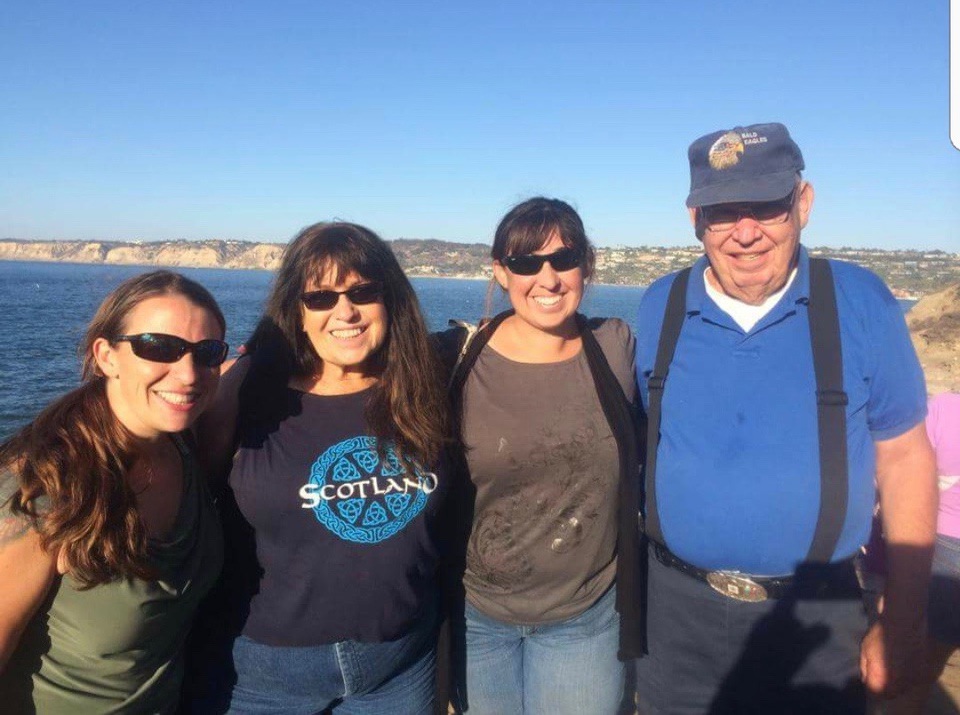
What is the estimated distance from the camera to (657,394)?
116 inches

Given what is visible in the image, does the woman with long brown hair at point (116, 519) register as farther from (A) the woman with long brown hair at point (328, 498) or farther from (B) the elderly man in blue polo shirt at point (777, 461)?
(B) the elderly man in blue polo shirt at point (777, 461)

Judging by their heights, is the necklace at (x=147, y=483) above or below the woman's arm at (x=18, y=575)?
above

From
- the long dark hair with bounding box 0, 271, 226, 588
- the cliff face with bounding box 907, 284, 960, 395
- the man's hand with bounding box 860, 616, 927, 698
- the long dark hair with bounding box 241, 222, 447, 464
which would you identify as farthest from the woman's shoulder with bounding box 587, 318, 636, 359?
the cliff face with bounding box 907, 284, 960, 395

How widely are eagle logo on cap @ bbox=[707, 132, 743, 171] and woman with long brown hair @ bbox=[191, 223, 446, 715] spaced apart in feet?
5.10

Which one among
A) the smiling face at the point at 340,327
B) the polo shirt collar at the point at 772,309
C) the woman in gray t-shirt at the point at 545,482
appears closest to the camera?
the polo shirt collar at the point at 772,309

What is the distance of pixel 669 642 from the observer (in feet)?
9.89

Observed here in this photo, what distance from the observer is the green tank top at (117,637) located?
2158 mm

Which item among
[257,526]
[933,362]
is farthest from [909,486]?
[933,362]

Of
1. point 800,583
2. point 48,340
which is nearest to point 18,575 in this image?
point 800,583

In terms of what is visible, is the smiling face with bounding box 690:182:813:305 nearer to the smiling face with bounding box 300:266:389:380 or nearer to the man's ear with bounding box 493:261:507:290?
the man's ear with bounding box 493:261:507:290

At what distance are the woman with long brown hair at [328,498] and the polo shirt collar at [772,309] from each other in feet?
4.09

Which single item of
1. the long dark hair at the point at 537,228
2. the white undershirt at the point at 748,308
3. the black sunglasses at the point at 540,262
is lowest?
the white undershirt at the point at 748,308

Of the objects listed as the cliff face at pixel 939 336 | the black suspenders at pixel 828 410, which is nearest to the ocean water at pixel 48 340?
the black suspenders at pixel 828 410

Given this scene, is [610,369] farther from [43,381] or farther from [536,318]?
[43,381]
